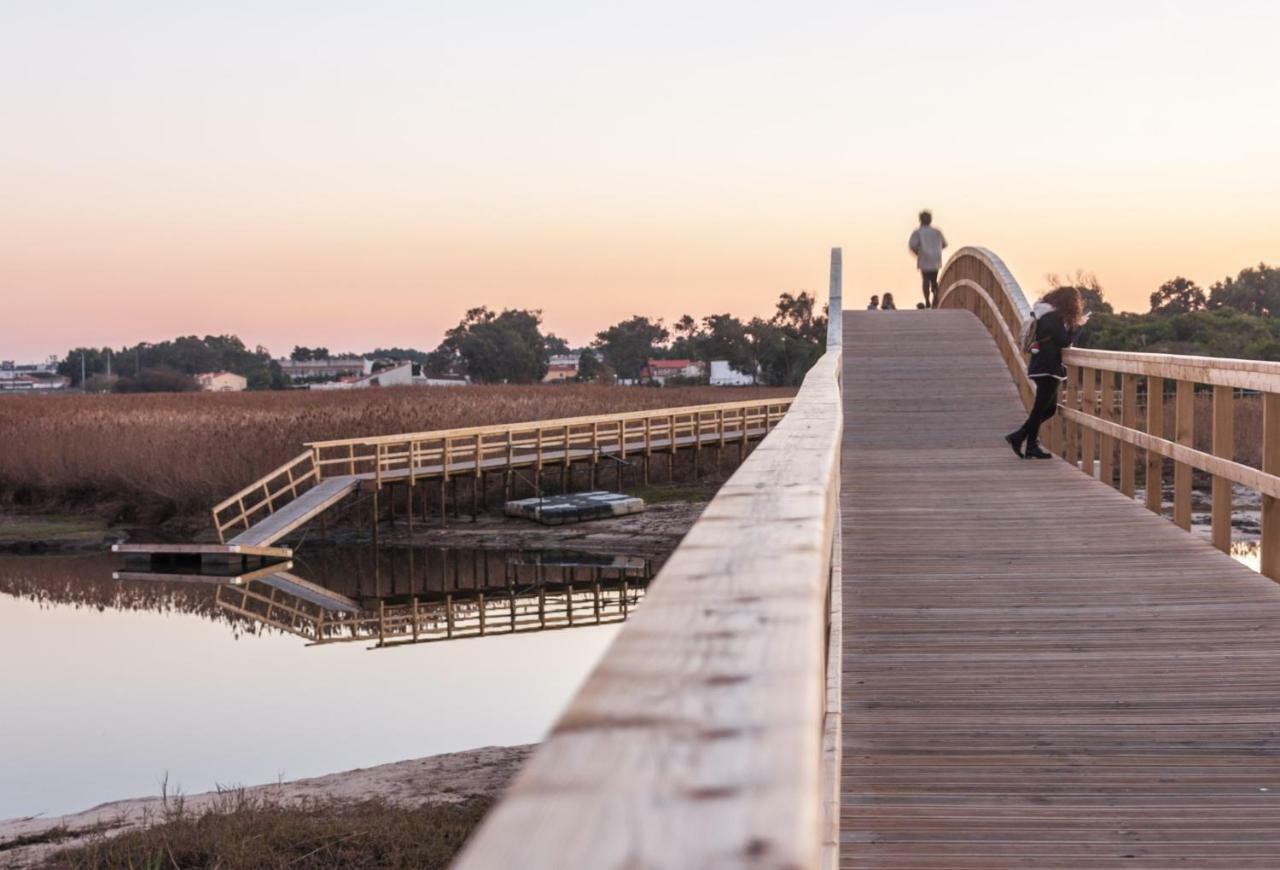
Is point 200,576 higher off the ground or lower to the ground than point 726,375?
lower

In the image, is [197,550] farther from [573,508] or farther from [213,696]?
[213,696]

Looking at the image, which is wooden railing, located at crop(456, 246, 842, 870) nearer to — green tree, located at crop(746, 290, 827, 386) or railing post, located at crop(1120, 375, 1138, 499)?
railing post, located at crop(1120, 375, 1138, 499)

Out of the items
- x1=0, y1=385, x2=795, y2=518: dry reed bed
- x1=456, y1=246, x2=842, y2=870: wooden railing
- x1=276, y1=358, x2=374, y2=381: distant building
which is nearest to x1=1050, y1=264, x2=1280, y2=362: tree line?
x1=0, y1=385, x2=795, y2=518: dry reed bed

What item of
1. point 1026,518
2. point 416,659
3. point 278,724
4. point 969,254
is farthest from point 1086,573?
point 969,254

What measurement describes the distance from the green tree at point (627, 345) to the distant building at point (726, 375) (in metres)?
25.5

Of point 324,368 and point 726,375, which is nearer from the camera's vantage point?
point 726,375

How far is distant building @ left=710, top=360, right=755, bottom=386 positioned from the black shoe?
88268 mm

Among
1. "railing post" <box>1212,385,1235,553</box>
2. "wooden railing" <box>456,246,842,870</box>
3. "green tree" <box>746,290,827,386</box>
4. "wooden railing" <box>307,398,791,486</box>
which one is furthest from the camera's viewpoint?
"green tree" <box>746,290,827,386</box>

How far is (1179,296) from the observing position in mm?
98188

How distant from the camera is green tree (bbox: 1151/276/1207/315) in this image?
9575 cm

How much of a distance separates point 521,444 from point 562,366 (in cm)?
13100

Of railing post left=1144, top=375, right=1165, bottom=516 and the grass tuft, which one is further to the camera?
railing post left=1144, top=375, right=1165, bottom=516

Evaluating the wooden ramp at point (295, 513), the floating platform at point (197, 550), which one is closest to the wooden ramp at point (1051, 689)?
the floating platform at point (197, 550)

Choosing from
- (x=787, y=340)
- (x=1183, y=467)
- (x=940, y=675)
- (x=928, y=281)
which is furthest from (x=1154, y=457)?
(x=787, y=340)
